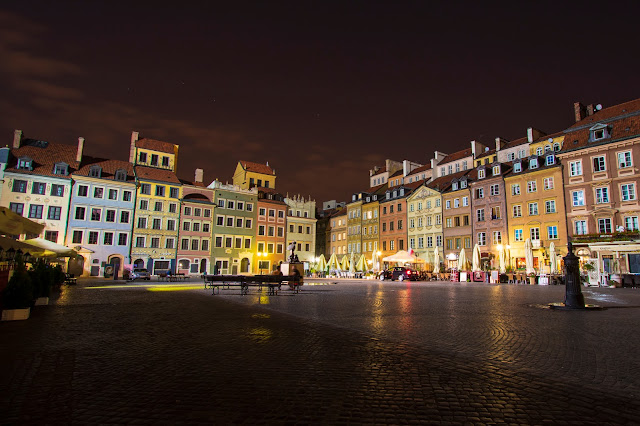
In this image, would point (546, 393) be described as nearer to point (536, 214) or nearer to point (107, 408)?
point (107, 408)

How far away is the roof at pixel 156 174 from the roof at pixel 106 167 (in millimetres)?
1069

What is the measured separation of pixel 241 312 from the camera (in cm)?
1259

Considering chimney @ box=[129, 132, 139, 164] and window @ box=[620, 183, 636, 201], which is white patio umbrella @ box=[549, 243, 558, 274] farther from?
chimney @ box=[129, 132, 139, 164]

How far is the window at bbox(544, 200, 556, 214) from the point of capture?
4118 cm

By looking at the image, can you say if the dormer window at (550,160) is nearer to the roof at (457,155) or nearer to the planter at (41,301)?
the roof at (457,155)

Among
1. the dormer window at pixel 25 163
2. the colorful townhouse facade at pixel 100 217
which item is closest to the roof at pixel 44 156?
the dormer window at pixel 25 163

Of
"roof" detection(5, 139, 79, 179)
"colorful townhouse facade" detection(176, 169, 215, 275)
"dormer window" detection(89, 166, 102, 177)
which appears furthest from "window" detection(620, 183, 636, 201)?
"roof" detection(5, 139, 79, 179)

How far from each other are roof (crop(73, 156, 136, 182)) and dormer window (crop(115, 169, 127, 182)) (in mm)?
482

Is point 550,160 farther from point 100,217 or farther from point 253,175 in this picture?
point 100,217

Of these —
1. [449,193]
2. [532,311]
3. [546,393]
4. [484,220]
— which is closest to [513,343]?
[546,393]

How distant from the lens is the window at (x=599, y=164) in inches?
1489

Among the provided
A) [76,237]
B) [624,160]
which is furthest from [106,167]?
[624,160]

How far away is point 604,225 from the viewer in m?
37.0

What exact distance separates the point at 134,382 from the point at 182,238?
175 feet
